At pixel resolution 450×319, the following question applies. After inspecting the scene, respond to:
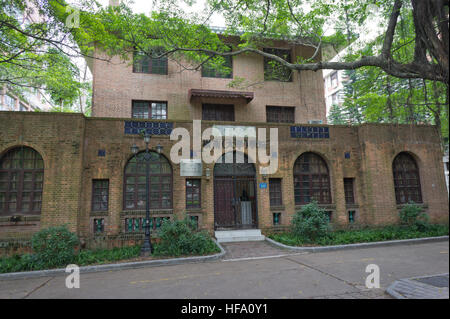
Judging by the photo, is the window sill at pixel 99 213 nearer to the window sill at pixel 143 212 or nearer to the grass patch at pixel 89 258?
the window sill at pixel 143 212

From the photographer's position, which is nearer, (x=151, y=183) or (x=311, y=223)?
(x=311, y=223)

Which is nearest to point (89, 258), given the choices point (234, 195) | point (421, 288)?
point (234, 195)

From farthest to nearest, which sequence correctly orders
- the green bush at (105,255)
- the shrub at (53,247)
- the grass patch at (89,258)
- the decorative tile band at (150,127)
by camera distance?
1. the decorative tile band at (150,127)
2. the green bush at (105,255)
3. the shrub at (53,247)
4. the grass patch at (89,258)

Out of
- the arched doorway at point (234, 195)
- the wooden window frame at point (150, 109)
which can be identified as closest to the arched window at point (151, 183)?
the arched doorway at point (234, 195)

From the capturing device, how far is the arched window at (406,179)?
13.9 m

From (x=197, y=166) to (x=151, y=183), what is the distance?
7.28 ft

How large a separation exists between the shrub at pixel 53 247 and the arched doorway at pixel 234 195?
233 inches

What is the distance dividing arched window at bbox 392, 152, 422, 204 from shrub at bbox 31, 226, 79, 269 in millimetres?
15046

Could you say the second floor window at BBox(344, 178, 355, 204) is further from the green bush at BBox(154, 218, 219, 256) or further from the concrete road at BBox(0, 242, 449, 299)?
the green bush at BBox(154, 218, 219, 256)

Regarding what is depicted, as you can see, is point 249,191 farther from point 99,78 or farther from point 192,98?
point 99,78

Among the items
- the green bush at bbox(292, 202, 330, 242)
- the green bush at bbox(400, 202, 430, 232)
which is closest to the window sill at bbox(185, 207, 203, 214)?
the green bush at bbox(292, 202, 330, 242)

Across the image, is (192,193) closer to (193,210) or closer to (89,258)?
(193,210)

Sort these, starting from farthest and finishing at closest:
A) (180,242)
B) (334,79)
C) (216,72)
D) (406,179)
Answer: (334,79), (216,72), (406,179), (180,242)

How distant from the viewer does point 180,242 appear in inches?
371
